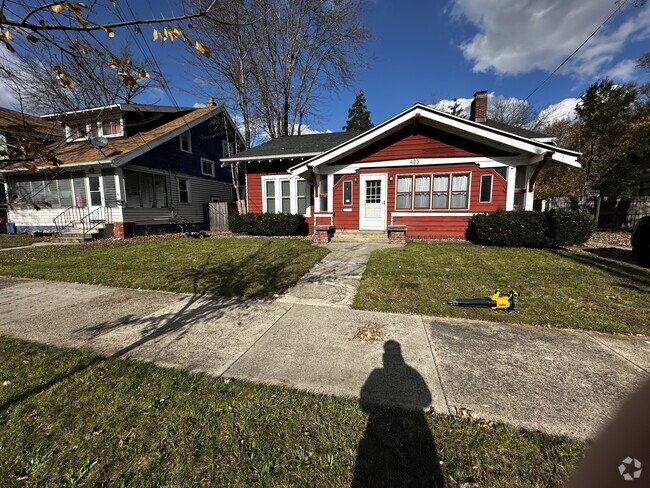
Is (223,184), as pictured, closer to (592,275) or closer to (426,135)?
(426,135)

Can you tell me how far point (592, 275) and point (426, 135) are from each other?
7493mm

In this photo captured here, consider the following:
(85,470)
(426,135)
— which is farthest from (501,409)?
(426,135)

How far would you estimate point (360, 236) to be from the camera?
11.8m

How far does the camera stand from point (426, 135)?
11.4 m

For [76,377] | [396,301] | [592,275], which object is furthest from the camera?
[592,275]

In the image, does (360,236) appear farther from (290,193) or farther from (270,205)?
(270,205)

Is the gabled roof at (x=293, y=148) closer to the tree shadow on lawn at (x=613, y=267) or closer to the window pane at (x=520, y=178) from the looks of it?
the window pane at (x=520, y=178)

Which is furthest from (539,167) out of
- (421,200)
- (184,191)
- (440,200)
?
(184,191)

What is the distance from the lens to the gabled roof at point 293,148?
1414cm

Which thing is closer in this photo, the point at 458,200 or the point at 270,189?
the point at 458,200

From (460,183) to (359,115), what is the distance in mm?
41246

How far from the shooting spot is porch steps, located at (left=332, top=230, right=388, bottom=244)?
11.4m

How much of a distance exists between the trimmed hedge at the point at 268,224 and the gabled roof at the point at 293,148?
3089 millimetres

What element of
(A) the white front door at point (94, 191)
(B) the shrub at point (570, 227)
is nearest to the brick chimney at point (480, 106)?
(B) the shrub at point (570, 227)
